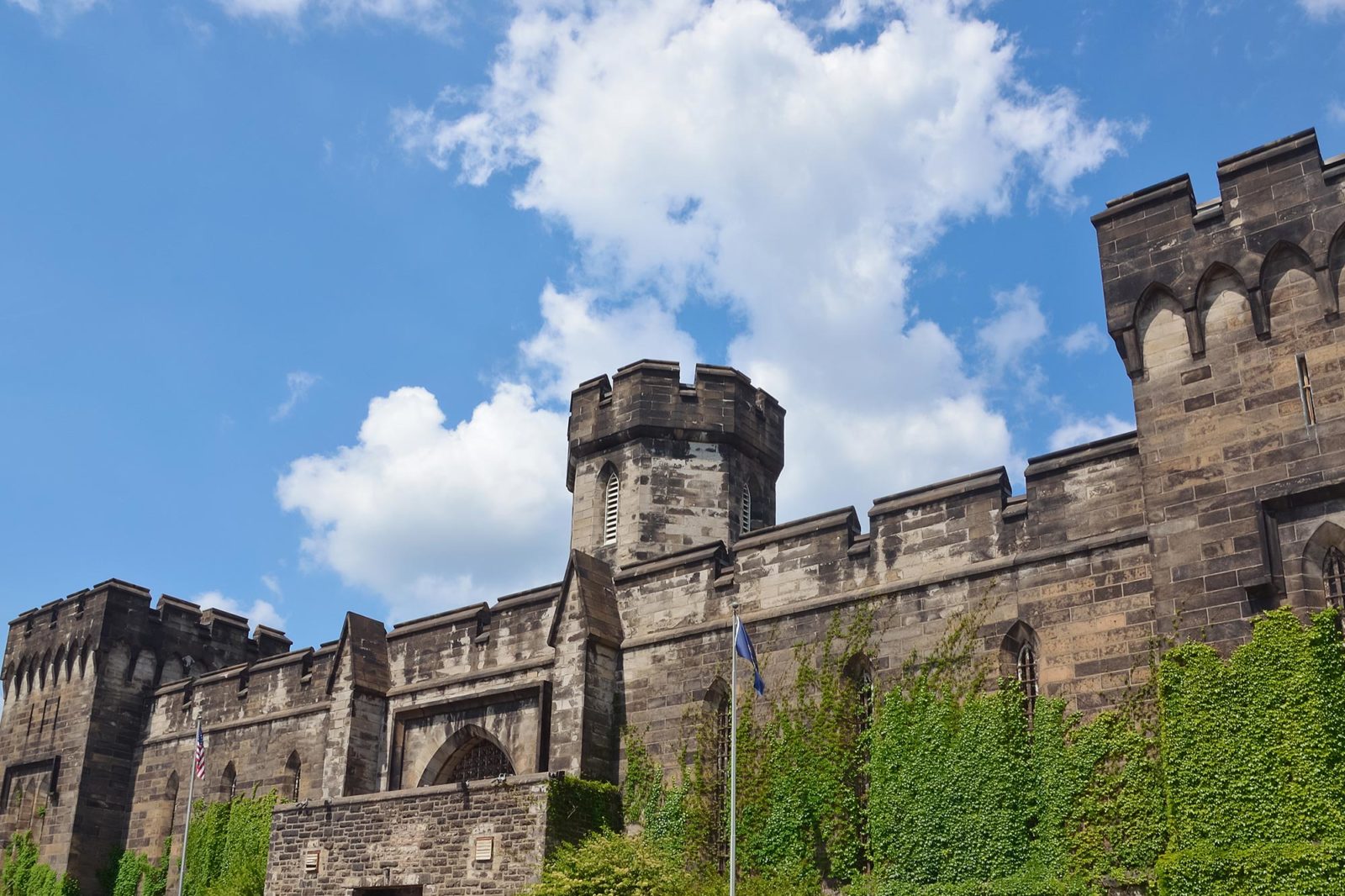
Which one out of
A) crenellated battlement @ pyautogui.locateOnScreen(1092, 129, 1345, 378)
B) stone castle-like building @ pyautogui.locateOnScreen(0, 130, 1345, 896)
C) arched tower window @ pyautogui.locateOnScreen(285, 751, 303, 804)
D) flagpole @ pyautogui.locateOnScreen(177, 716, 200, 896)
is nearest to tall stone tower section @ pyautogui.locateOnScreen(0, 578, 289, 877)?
stone castle-like building @ pyautogui.locateOnScreen(0, 130, 1345, 896)

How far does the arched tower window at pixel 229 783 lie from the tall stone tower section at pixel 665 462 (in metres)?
10.2

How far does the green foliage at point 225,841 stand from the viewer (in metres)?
29.4

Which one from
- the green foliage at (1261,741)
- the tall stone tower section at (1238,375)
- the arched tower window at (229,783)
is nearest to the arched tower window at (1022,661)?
the tall stone tower section at (1238,375)

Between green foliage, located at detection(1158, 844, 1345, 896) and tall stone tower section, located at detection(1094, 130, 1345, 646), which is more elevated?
tall stone tower section, located at detection(1094, 130, 1345, 646)

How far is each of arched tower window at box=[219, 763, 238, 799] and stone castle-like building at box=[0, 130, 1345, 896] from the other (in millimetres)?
103

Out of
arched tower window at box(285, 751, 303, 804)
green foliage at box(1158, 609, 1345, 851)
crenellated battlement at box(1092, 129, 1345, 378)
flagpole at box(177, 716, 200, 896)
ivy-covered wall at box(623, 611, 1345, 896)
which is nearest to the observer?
green foliage at box(1158, 609, 1345, 851)

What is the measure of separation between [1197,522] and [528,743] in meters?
13.4

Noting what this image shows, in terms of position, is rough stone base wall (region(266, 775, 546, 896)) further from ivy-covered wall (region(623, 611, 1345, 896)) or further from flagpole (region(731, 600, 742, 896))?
flagpole (region(731, 600, 742, 896))

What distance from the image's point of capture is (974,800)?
19062mm

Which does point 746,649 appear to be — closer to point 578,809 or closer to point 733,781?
point 733,781

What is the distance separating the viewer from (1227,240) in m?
19.3

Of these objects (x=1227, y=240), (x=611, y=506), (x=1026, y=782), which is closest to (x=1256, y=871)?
(x=1026, y=782)

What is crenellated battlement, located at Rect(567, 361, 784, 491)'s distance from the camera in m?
30.0

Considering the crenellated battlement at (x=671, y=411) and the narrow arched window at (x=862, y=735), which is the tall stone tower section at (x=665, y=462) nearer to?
the crenellated battlement at (x=671, y=411)
